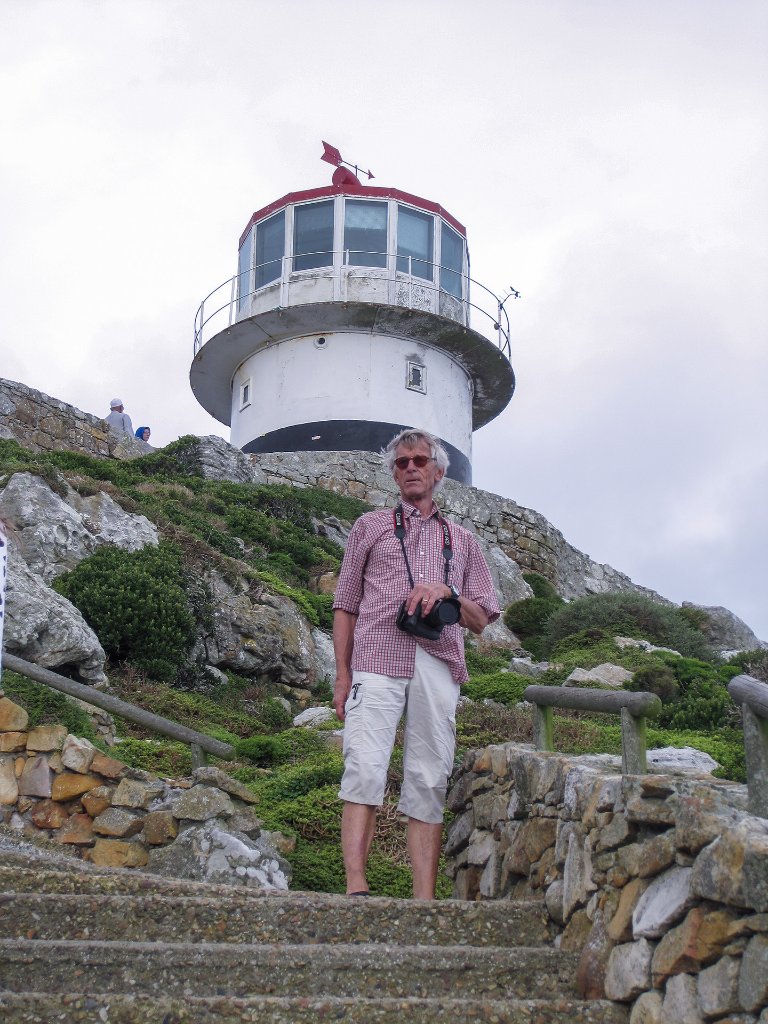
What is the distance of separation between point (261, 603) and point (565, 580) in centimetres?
1107

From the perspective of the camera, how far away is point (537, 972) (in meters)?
3.77

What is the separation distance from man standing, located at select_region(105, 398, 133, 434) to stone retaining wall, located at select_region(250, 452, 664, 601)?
2509 mm

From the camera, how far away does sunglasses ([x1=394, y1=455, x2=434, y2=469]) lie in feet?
16.8

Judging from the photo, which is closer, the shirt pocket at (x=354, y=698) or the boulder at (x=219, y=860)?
the shirt pocket at (x=354, y=698)

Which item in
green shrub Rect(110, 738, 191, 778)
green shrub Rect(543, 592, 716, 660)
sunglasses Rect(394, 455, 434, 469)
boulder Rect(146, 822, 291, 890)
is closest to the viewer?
sunglasses Rect(394, 455, 434, 469)

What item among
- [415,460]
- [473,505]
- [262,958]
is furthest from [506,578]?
[262,958]

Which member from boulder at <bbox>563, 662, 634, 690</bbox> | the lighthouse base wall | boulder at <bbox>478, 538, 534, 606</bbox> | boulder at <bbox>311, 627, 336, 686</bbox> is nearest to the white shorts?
boulder at <bbox>563, 662, 634, 690</bbox>

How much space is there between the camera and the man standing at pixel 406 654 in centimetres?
466

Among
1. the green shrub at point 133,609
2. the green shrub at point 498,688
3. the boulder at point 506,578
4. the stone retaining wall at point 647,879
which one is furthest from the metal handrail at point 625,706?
the boulder at point 506,578

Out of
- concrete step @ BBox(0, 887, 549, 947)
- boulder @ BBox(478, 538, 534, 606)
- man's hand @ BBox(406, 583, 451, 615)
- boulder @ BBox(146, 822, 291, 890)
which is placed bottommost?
concrete step @ BBox(0, 887, 549, 947)

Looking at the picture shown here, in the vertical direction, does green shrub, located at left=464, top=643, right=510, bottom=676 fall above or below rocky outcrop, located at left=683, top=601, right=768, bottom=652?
below

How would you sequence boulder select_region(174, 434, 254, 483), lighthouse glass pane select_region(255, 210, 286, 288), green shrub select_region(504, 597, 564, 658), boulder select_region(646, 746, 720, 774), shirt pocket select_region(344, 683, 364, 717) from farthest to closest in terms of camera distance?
lighthouse glass pane select_region(255, 210, 286, 288), boulder select_region(174, 434, 254, 483), green shrub select_region(504, 597, 564, 658), boulder select_region(646, 746, 720, 774), shirt pocket select_region(344, 683, 364, 717)

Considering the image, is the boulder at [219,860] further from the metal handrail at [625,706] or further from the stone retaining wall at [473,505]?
the stone retaining wall at [473,505]

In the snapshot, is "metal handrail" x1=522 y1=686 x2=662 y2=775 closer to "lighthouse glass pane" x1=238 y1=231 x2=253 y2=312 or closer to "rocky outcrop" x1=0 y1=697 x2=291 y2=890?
"rocky outcrop" x1=0 y1=697 x2=291 y2=890
